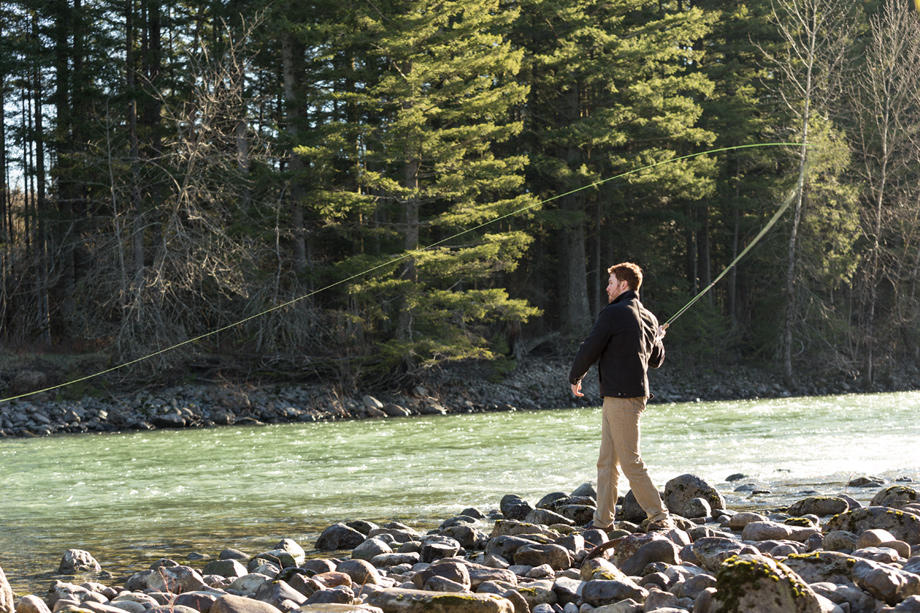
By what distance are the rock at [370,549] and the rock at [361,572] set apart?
56cm

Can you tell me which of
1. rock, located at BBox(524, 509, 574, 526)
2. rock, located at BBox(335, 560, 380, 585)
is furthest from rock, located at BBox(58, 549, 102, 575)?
rock, located at BBox(524, 509, 574, 526)

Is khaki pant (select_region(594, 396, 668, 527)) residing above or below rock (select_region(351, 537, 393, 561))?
above

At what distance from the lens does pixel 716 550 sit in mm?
4938

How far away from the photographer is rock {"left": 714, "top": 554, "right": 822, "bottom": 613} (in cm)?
350

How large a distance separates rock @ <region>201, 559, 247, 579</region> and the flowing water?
0.81 m

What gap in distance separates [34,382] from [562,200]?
12749mm

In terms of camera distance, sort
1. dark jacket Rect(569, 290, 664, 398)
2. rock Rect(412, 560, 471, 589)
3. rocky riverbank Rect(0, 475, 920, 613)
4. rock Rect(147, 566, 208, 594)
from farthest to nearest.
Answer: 1. dark jacket Rect(569, 290, 664, 398)
2. rock Rect(147, 566, 208, 594)
3. rock Rect(412, 560, 471, 589)
4. rocky riverbank Rect(0, 475, 920, 613)

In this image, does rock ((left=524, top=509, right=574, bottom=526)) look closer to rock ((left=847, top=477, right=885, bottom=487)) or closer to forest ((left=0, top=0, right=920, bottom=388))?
rock ((left=847, top=477, right=885, bottom=487))

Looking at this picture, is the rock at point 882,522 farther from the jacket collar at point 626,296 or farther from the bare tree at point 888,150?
the bare tree at point 888,150

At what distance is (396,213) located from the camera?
2169cm

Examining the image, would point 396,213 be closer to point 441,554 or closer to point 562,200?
point 562,200

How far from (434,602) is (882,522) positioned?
2907 millimetres

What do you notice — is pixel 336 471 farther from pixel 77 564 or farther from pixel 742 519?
pixel 742 519

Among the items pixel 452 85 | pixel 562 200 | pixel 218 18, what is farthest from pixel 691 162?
pixel 218 18
